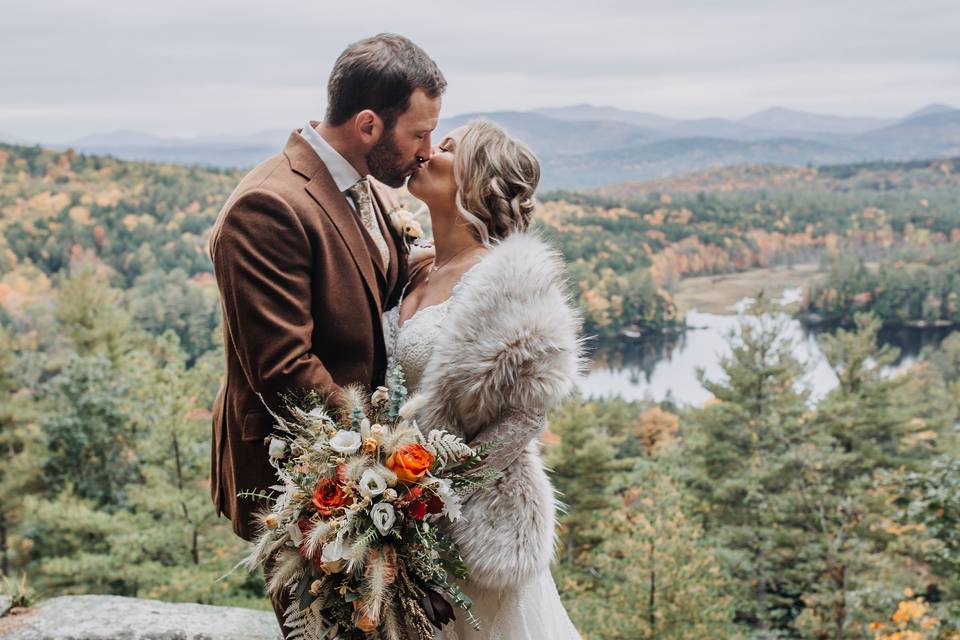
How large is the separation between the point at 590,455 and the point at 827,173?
10626cm

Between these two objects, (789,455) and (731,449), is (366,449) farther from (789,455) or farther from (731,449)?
(731,449)

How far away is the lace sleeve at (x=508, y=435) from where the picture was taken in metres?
2.59

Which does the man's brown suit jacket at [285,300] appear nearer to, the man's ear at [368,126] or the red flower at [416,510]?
the man's ear at [368,126]

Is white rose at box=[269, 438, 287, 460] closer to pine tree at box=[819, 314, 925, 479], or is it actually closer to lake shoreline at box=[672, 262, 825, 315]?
pine tree at box=[819, 314, 925, 479]

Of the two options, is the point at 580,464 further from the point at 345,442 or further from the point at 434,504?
the point at 345,442

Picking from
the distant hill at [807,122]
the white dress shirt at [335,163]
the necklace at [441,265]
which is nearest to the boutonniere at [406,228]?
the necklace at [441,265]

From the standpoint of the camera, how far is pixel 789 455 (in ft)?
49.0

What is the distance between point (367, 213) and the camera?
2.82 metres

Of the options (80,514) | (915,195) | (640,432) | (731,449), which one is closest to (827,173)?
(915,195)

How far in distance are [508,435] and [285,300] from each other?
81 cm

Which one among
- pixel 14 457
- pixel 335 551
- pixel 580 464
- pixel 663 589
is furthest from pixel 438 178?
pixel 580 464

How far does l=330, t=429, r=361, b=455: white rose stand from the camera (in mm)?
2180

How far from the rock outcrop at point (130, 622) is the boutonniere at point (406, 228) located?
6.24ft

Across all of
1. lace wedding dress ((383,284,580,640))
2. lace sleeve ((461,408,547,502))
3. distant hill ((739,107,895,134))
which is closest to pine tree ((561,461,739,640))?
lace wedding dress ((383,284,580,640))
